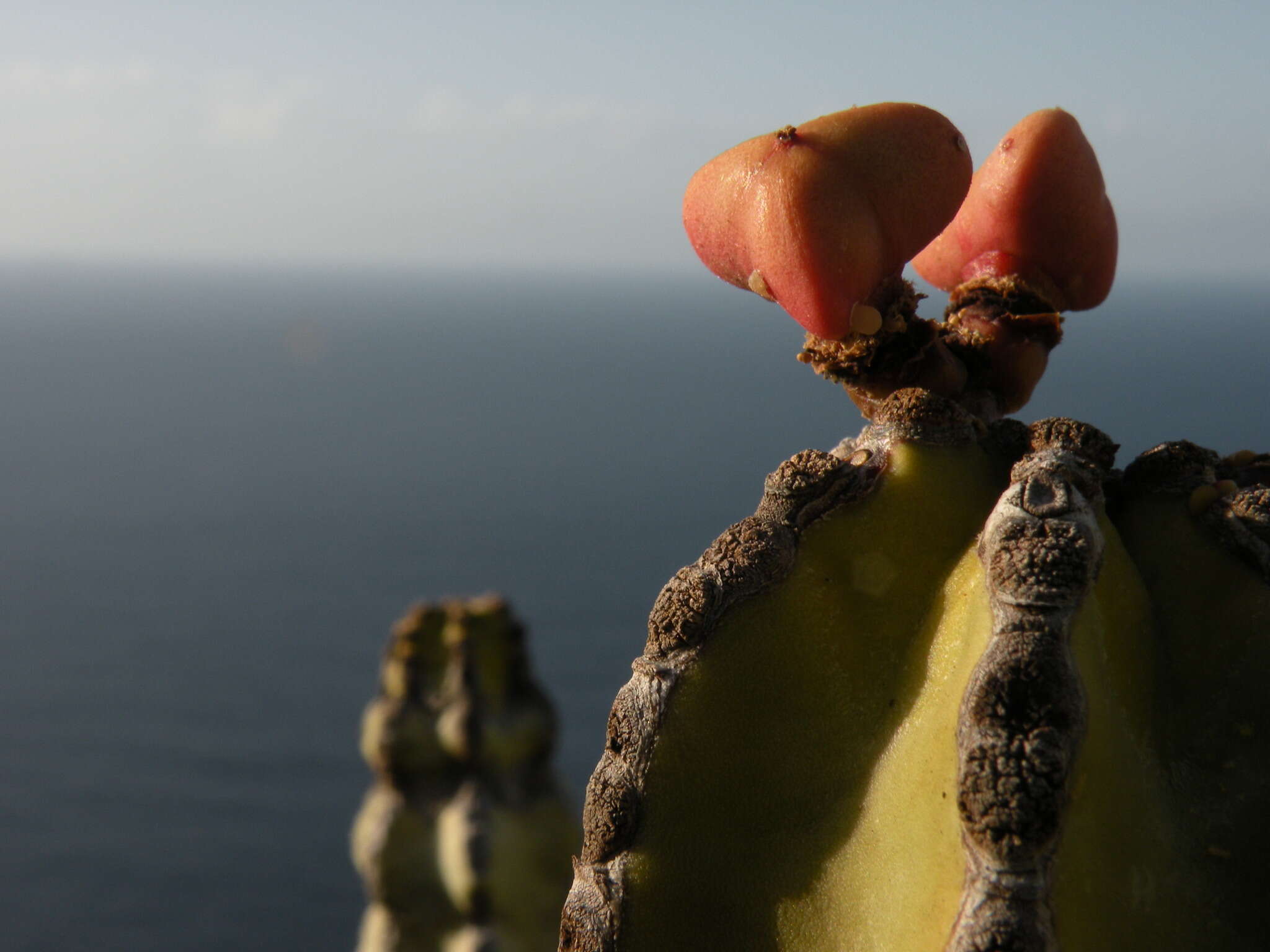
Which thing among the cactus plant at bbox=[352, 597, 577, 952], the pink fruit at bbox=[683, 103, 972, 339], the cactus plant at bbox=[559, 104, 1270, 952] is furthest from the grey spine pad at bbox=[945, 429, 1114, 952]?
the cactus plant at bbox=[352, 597, 577, 952]

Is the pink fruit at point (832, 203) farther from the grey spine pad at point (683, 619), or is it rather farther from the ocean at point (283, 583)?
the ocean at point (283, 583)

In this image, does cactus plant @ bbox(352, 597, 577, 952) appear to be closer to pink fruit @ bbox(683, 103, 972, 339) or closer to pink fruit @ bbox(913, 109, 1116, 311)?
pink fruit @ bbox(913, 109, 1116, 311)

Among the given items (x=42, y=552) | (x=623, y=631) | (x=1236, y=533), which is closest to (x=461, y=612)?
(x=1236, y=533)

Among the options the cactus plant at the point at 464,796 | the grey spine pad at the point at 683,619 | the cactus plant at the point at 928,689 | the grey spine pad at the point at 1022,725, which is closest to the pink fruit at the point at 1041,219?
the cactus plant at the point at 928,689

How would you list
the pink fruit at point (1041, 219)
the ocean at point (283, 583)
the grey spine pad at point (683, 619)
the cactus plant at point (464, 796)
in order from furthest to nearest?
the ocean at point (283, 583) → the cactus plant at point (464, 796) → the pink fruit at point (1041, 219) → the grey spine pad at point (683, 619)

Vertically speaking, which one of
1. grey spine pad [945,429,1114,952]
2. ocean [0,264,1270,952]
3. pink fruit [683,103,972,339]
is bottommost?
grey spine pad [945,429,1114,952]

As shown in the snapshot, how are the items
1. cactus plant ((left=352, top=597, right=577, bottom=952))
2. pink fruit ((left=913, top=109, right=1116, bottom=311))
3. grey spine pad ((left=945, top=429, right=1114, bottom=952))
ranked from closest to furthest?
grey spine pad ((left=945, top=429, right=1114, bottom=952)) → pink fruit ((left=913, top=109, right=1116, bottom=311)) → cactus plant ((left=352, top=597, right=577, bottom=952))
